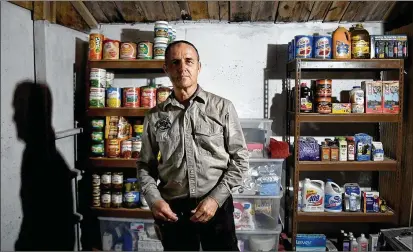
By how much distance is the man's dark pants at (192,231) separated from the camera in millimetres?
1686

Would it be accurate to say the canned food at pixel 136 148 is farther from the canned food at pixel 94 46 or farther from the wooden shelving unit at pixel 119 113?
the canned food at pixel 94 46

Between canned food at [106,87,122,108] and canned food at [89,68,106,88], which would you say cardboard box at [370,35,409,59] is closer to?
canned food at [106,87,122,108]

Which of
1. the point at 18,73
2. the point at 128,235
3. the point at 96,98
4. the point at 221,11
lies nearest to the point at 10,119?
the point at 18,73

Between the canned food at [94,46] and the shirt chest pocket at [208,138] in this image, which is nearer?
the shirt chest pocket at [208,138]

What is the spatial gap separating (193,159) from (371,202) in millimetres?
2045

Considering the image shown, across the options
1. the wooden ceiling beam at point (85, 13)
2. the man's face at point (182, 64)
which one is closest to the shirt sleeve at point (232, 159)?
the man's face at point (182, 64)

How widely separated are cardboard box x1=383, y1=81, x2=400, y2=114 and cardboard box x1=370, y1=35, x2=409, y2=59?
238mm

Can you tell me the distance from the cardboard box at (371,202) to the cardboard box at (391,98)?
751mm

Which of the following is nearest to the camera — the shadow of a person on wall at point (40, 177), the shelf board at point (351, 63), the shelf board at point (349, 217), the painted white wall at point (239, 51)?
the shadow of a person on wall at point (40, 177)

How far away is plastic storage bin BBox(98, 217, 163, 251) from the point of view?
2994 millimetres

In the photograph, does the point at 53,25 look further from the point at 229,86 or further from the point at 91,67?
the point at 229,86

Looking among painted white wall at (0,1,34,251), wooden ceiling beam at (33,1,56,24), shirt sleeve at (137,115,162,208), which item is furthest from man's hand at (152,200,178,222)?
wooden ceiling beam at (33,1,56,24)

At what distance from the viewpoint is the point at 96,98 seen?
2.91m

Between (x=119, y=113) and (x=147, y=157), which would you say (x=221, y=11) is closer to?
(x=119, y=113)
